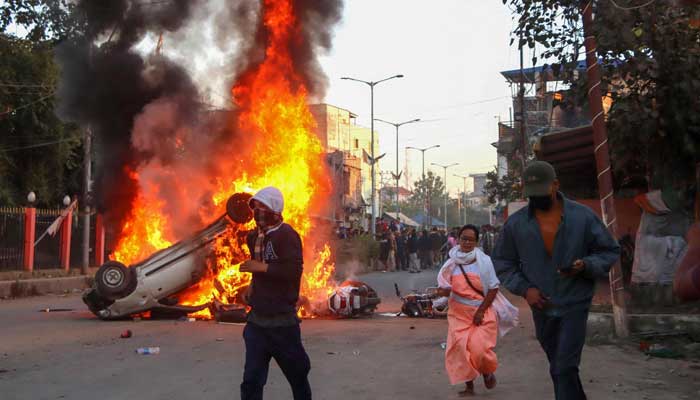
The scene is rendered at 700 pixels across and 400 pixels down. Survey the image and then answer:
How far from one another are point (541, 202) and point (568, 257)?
379 millimetres

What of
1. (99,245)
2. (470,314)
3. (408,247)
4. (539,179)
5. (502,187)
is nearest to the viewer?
(539,179)

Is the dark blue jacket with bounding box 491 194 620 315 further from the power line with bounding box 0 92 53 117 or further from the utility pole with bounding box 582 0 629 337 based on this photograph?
the power line with bounding box 0 92 53 117

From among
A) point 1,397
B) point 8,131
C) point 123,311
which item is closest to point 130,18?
point 123,311

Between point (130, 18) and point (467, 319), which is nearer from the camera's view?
point (467, 319)

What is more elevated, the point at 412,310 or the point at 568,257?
the point at 568,257

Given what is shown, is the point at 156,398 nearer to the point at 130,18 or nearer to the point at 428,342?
the point at 428,342

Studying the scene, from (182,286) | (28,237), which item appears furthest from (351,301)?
(28,237)

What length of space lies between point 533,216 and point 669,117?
261 inches

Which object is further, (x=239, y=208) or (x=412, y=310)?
(x=412, y=310)

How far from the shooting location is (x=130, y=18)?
659 inches

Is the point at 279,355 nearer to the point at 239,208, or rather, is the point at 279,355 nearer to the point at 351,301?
the point at 239,208

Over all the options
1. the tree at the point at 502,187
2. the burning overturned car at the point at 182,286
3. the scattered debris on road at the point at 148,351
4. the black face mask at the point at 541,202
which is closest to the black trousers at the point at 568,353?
the black face mask at the point at 541,202

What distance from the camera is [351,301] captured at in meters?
13.5

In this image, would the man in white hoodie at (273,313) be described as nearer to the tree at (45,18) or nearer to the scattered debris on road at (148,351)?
the scattered debris on road at (148,351)
